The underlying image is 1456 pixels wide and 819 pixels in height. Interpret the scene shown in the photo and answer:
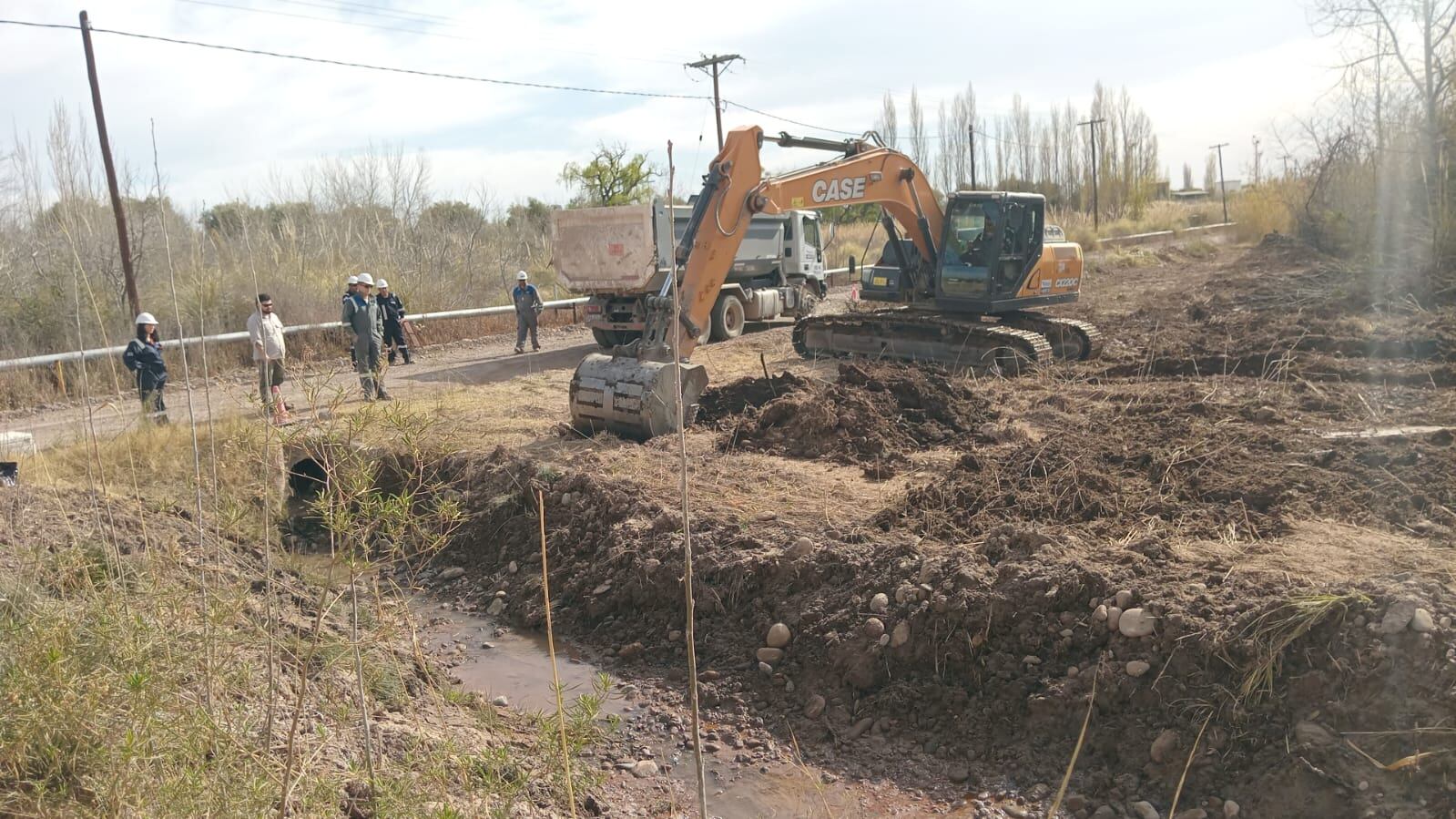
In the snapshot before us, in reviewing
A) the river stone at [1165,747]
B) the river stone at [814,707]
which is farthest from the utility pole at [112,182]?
the river stone at [1165,747]

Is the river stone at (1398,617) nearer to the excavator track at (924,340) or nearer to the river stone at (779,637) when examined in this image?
the river stone at (779,637)

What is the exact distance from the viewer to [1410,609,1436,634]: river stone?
13.5ft

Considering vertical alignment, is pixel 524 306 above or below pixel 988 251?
below

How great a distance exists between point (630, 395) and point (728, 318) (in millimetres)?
8911

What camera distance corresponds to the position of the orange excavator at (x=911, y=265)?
31.9 ft

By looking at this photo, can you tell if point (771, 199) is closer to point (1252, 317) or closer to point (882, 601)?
point (882, 601)

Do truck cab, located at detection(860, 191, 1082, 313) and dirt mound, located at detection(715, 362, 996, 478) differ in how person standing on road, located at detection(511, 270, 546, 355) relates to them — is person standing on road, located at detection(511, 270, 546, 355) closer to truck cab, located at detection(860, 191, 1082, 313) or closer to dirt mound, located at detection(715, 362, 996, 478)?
truck cab, located at detection(860, 191, 1082, 313)

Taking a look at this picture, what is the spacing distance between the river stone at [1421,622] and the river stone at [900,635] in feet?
7.67

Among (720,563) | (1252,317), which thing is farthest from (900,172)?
(720,563)

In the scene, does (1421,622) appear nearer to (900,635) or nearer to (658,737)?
(900,635)

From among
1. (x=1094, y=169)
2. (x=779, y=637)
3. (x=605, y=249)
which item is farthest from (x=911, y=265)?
(x=1094, y=169)

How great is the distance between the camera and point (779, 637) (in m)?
5.72

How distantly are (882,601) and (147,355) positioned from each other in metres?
8.54

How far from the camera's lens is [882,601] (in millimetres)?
5527
